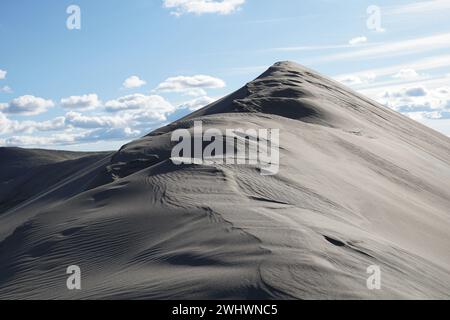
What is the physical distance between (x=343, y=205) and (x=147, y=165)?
3981mm

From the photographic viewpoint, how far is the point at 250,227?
261 inches

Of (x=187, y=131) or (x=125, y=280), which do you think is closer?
(x=125, y=280)

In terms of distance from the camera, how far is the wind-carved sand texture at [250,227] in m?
5.44

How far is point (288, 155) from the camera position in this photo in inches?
410

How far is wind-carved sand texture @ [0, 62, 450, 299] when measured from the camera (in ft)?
17.9

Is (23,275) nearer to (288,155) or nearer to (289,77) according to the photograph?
(288,155)

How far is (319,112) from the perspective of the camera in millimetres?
14859

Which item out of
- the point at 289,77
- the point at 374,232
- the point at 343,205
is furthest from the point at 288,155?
the point at 289,77
